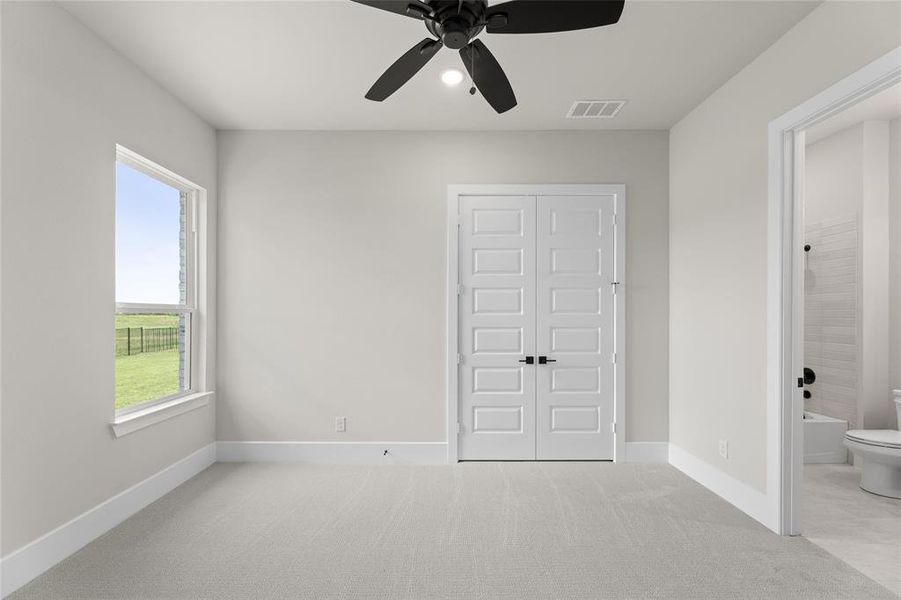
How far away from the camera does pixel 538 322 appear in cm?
427

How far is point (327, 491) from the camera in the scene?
3.54 meters

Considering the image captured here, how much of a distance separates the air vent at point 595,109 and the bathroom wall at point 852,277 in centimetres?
207

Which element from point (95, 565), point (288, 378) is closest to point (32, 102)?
point (95, 565)

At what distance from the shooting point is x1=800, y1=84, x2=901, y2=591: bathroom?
358 cm

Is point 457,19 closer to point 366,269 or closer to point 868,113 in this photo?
point 366,269

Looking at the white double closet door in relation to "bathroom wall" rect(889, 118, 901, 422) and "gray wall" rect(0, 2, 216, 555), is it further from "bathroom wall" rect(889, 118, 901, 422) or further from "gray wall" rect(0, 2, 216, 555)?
"gray wall" rect(0, 2, 216, 555)

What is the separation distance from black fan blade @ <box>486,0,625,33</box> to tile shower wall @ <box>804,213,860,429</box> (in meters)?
3.60

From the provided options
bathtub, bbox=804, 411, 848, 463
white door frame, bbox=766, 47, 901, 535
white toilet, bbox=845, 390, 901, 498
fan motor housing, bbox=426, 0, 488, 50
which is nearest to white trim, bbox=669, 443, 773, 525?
white door frame, bbox=766, 47, 901, 535

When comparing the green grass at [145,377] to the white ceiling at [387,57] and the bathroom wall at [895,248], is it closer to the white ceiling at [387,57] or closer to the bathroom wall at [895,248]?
the white ceiling at [387,57]

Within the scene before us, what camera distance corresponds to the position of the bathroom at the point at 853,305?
3.58 metres

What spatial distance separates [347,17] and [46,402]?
7.88 feet

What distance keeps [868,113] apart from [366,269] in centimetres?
407

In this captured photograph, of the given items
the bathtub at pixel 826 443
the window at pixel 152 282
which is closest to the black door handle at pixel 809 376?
the bathtub at pixel 826 443

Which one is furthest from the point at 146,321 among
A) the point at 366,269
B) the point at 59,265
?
the point at 366,269
